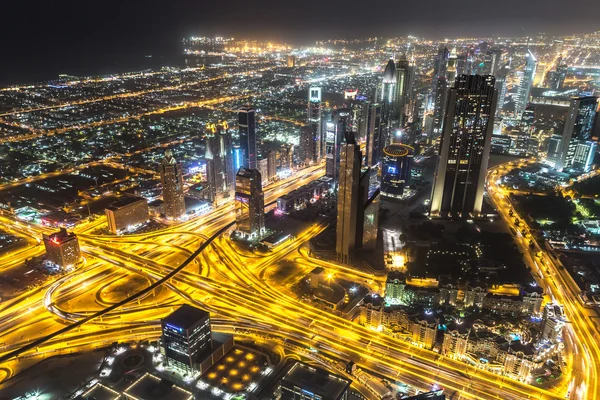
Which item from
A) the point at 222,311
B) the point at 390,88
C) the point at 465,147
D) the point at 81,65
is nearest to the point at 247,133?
the point at 465,147

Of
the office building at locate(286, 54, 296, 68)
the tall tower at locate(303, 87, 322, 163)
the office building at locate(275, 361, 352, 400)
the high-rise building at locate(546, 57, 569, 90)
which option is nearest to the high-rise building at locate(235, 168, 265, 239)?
the office building at locate(275, 361, 352, 400)

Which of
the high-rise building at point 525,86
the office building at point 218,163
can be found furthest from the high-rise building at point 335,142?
the high-rise building at point 525,86

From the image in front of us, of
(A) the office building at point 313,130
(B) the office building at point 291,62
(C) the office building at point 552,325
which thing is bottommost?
(C) the office building at point 552,325

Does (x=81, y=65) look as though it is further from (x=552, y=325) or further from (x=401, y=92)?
A: (x=552, y=325)

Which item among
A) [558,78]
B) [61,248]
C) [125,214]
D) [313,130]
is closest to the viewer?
[61,248]

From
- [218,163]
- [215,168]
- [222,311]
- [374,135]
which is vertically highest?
[374,135]

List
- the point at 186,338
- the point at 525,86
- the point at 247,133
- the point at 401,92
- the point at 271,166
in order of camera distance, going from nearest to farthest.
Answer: the point at 186,338, the point at 247,133, the point at 271,166, the point at 401,92, the point at 525,86

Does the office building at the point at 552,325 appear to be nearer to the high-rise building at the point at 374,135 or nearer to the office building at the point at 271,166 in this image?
the high-rise building at the point at 374,135
